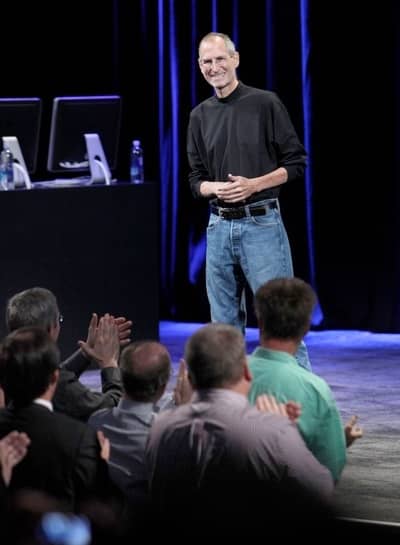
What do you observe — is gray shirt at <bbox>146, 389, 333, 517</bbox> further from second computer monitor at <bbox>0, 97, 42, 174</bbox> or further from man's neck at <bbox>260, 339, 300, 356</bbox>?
second computer monitor at <bbox>0, 97, 42, 174</bbox>

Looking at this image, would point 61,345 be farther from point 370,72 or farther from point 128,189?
point 370,72

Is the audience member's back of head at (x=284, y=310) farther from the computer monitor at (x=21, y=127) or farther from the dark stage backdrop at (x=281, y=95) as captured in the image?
the dark stage backdrop at (x=281, y=95)

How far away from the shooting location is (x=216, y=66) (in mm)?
4641

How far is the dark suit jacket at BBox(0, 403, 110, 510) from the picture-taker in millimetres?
2235

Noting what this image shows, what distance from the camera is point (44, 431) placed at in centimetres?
227

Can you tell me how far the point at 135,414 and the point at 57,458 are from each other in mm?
327

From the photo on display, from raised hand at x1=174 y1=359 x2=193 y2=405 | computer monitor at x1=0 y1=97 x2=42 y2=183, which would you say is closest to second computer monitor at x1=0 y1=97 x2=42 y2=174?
computer monitor at x1=0 y1=97 x2=42 y2=183

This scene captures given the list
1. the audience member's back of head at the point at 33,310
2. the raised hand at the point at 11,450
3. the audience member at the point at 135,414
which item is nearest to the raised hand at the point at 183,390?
the audience member at the point at 135,414

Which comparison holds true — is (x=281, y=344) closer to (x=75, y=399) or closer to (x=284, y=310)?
(x=284, y=310)

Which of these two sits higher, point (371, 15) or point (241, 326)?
point (371, 15)

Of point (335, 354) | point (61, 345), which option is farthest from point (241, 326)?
point (335, 354)

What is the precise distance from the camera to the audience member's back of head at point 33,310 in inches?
129

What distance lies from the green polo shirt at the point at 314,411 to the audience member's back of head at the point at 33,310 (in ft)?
2.99

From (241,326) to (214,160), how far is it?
0.67 m
